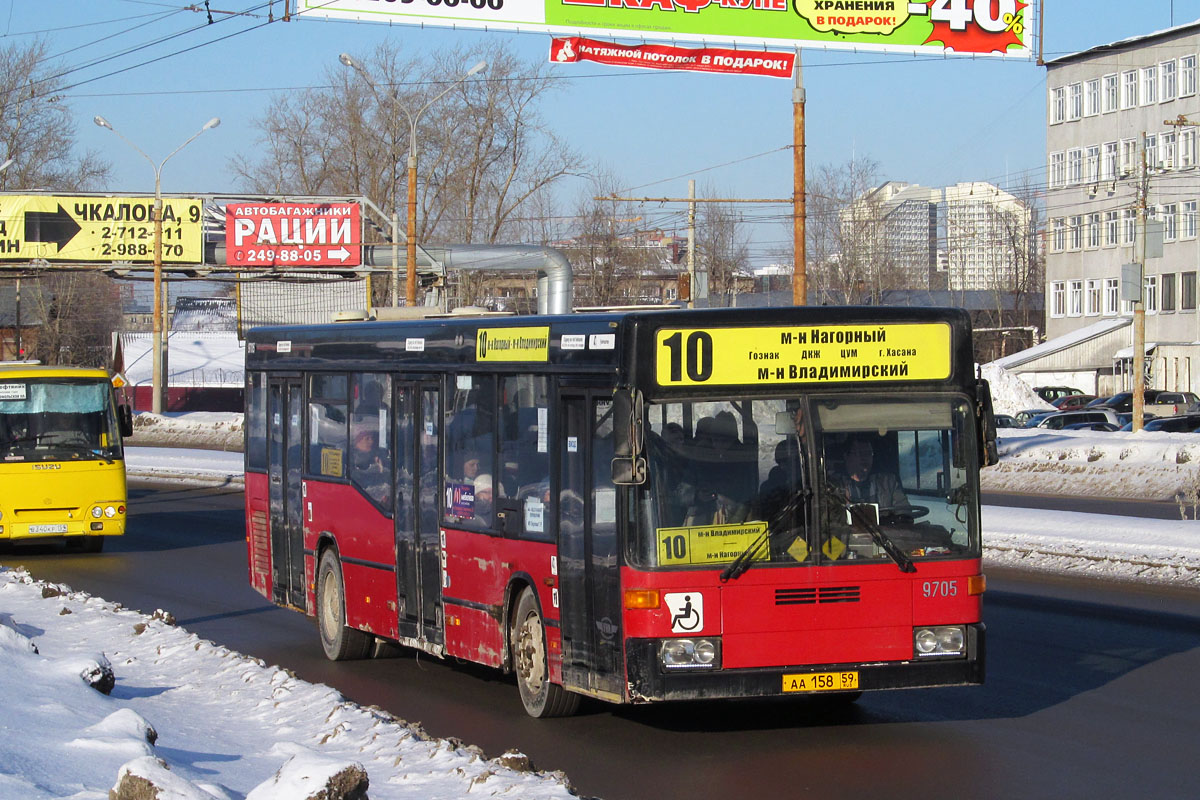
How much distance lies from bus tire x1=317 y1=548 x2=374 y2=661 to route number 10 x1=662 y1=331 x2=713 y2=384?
4.98 m

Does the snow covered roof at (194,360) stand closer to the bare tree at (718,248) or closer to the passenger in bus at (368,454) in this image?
the bare tree at (718,248)

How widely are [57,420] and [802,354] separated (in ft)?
48.5

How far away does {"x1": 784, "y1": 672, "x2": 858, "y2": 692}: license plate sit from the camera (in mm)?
8203

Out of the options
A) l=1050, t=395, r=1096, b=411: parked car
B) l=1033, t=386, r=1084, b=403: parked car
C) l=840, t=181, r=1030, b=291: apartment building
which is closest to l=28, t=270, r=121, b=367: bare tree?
l=840, t=181, r=1030, b=291: apartment building

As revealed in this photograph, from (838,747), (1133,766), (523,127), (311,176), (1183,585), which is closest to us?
(1133,766)

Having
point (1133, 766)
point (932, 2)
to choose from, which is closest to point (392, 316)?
point (1133, 766)

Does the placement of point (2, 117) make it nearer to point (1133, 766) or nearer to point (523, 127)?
point (523, 127)

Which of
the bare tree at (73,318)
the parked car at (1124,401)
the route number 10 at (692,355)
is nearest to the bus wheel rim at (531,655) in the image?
the route number 10 at (692,355)

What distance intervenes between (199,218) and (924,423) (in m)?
45.1

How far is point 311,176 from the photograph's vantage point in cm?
7706

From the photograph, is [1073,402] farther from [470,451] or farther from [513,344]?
[513,344]

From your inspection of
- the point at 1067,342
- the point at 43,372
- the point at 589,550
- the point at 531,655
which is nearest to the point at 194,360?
the point at 1067,342

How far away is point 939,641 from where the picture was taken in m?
8.39

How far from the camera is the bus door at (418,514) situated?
10.8 meters
